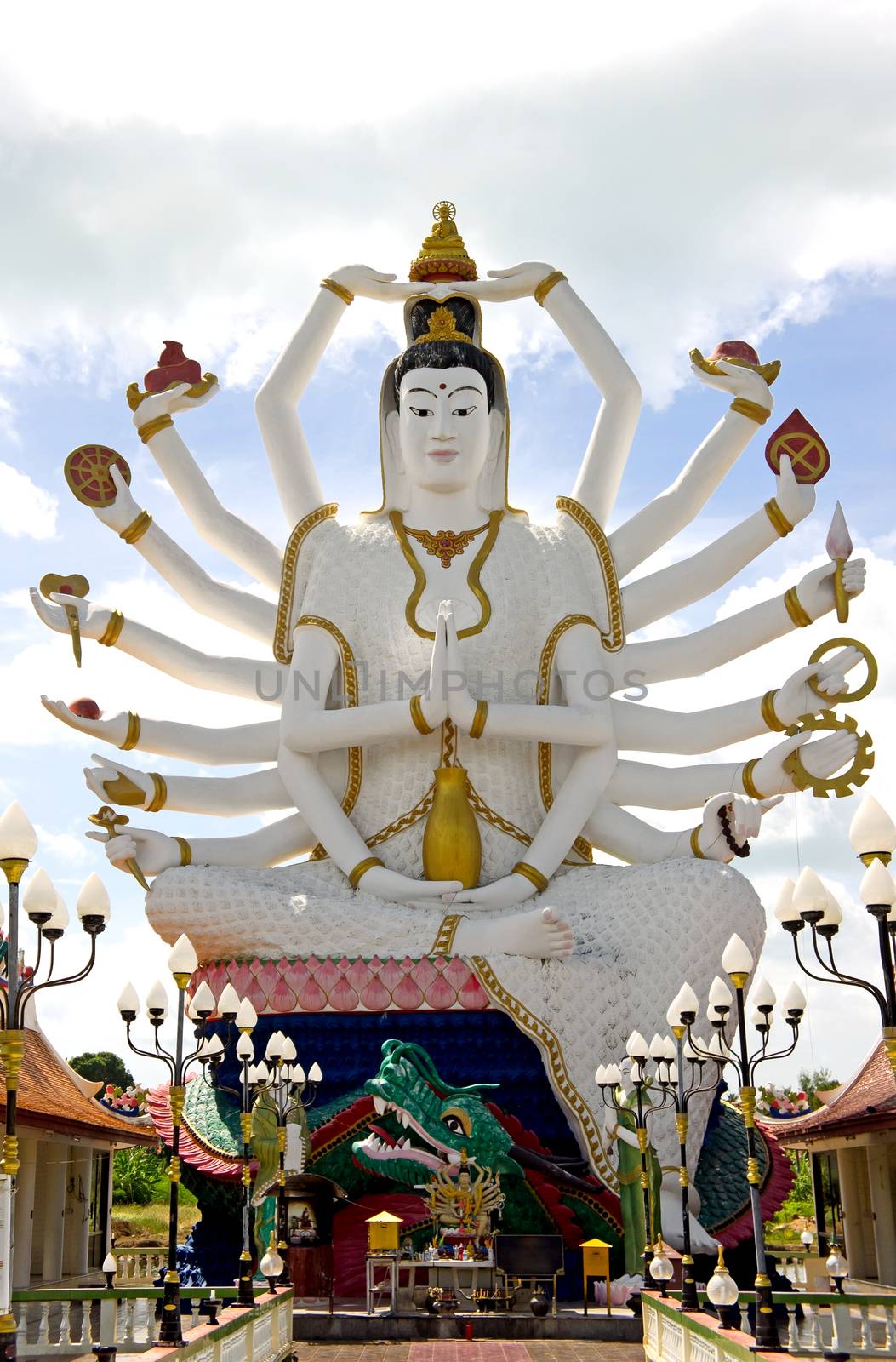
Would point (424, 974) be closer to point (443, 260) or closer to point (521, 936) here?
point (521, 936)

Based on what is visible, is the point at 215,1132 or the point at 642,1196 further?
the point at 215,1132

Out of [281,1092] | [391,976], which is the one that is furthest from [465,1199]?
[391,976]

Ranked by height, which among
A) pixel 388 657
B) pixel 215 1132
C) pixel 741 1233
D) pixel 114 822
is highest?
pixel 388 657

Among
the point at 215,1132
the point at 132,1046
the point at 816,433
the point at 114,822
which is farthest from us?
the point at 816,433

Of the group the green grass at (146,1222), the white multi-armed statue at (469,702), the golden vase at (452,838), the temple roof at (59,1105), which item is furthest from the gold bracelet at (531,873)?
the green grass at (146,1222)

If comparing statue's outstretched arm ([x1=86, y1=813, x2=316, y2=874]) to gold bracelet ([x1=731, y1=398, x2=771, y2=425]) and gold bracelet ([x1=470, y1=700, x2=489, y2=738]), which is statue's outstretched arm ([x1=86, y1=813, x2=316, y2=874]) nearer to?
gold bracelet ([x1=470, y1=700, x2=489, y2=738])

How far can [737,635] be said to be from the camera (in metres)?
17.2

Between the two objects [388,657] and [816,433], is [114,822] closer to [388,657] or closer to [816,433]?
[388,657]

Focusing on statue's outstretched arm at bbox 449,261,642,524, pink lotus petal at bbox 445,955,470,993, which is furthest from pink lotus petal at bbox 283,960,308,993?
statue's outstretched arm at bbox 449,261,642,524

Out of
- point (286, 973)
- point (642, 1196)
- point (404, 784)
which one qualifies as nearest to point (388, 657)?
point (404, 784)

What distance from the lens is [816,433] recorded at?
17.3m

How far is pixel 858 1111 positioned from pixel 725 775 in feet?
12.4

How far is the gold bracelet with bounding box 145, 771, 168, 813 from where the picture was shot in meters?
16.6

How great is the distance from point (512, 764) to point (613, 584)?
8.07ft
